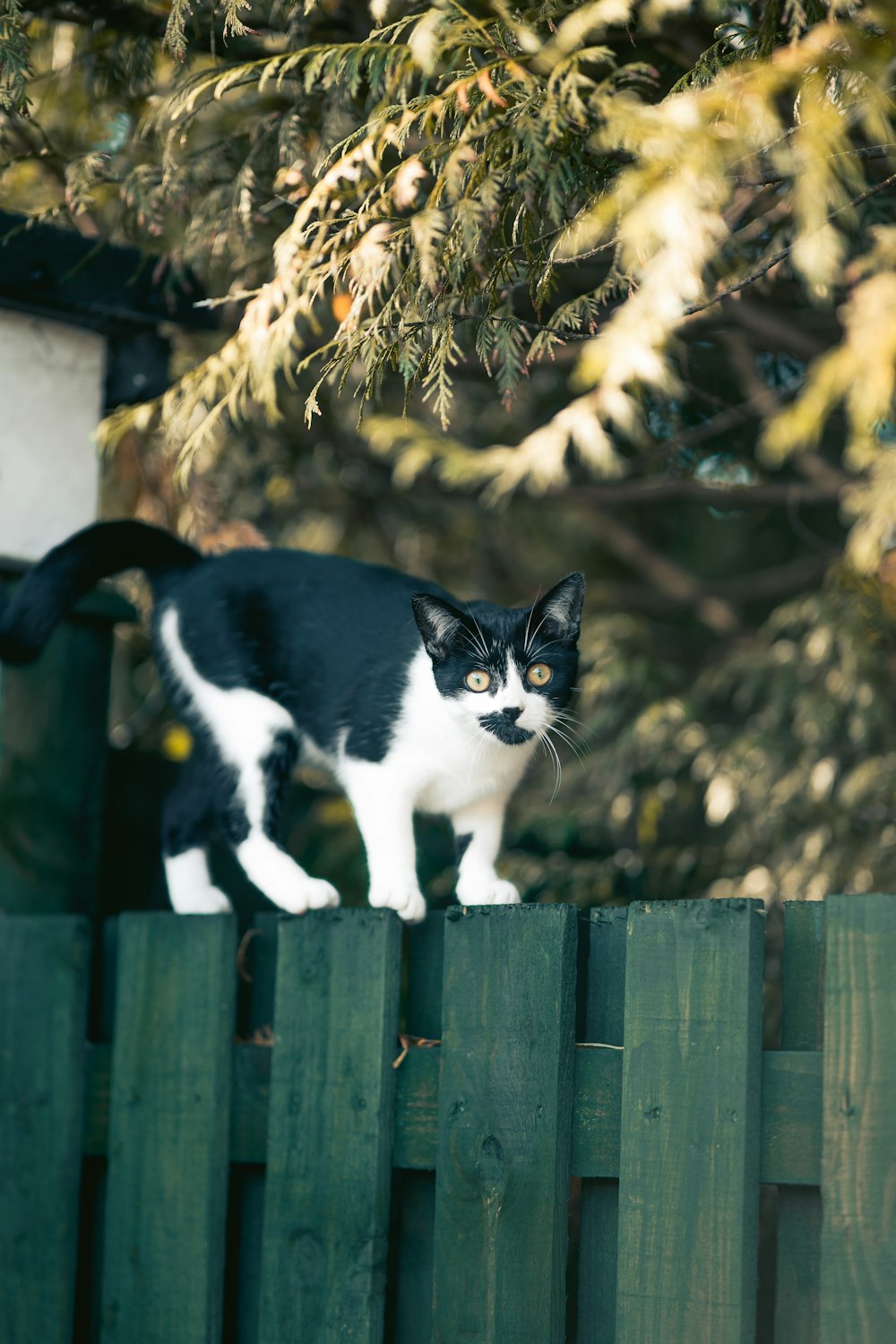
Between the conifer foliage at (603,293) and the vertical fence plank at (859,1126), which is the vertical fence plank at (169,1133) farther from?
the vertical fence plank at (859,1126)

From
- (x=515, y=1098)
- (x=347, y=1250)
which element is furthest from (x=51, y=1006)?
(x=515, y=1098)

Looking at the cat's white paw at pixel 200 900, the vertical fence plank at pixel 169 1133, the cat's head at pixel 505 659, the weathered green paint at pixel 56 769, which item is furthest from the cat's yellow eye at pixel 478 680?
the weathered green paint at pixel 56 769

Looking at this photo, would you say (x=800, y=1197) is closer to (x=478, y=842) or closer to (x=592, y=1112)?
(x=592, y=1112)

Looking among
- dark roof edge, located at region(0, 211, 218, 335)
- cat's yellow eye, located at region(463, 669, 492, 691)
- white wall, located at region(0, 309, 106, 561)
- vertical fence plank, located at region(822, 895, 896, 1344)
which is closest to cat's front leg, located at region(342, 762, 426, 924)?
cat's yellow eye, located at region(463, 669, 492, 691)

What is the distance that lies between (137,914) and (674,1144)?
113 centimetres

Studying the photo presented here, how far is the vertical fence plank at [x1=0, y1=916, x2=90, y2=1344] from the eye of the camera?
2.46 meters

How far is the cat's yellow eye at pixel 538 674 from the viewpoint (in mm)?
2408

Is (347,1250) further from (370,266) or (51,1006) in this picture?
(370,266)

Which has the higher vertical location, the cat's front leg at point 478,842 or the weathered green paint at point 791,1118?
the cat's front leg at point 478,842

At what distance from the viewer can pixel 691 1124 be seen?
1.79 metres

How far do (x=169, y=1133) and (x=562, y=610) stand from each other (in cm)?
112

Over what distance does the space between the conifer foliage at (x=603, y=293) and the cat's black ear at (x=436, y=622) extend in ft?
0.84

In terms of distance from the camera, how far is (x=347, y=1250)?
2.11 m

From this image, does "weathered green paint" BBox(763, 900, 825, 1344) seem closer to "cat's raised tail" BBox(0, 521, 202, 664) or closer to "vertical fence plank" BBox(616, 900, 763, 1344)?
"vertical fence plank" BBox(616, 900, 763, 1344)
